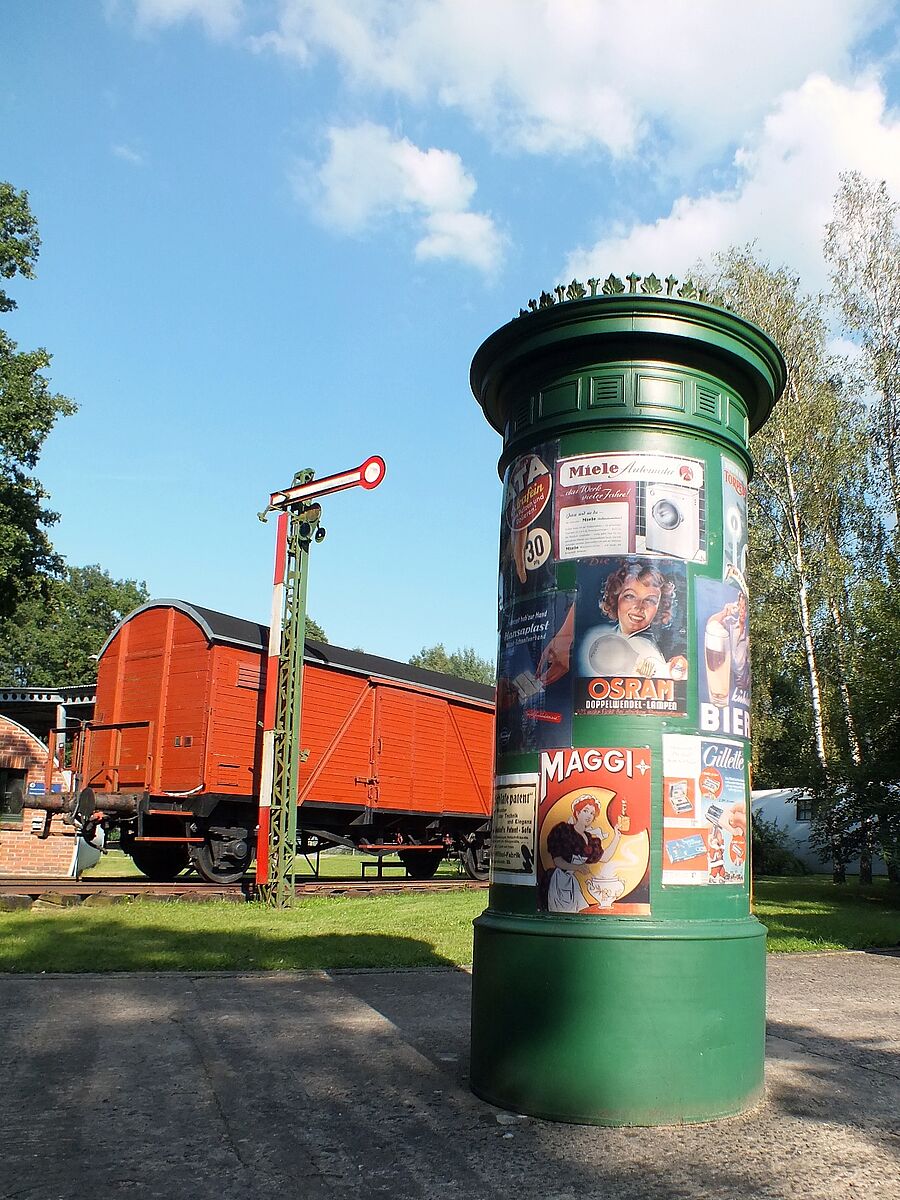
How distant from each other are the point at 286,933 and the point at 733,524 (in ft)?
23.8

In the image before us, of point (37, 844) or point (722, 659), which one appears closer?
point (722, 659)

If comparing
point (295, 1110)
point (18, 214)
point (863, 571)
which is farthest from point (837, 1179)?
point (18, 214)

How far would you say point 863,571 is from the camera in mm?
26828

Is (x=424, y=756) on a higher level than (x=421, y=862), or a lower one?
higher

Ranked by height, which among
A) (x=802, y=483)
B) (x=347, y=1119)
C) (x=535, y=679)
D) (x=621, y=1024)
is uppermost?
(x=802, y=483)

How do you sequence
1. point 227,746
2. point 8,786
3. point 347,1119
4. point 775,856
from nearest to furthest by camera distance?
1. point 347,1119
2. point 227,746
3. point 775,856
4. point 8,786

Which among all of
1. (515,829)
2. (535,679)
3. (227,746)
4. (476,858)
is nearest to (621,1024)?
(515,829)

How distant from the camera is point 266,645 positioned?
16.0 metres

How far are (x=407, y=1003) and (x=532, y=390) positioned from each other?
13.9 feet

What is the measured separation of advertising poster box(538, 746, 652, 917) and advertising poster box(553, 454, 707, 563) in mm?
989

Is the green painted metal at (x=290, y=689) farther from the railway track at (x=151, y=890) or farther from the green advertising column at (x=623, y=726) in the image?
the green advertising column at (x=623, y=726)

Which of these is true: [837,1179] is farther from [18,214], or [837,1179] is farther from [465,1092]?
[18,214]

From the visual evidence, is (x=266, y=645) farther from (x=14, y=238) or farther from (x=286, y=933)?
(x=14, y=238)

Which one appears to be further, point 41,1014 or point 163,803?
point 163,803
